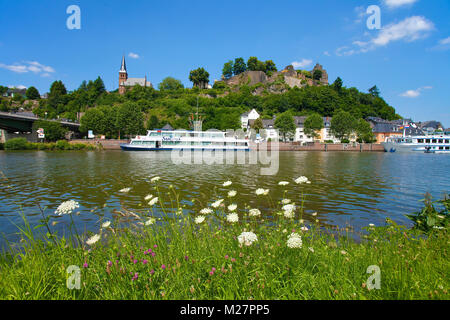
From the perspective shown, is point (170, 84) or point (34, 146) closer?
point (34, 146)

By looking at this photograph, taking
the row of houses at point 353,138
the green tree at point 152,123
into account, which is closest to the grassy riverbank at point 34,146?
the green tree at point 152,123

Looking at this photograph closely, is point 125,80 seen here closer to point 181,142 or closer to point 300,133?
point 300,133

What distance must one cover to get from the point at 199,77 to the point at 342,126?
9311 cm

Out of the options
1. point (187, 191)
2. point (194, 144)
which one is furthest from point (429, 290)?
point (194, 144)

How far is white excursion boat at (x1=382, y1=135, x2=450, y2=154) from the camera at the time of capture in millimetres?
69875

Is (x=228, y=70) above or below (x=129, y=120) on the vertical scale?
above

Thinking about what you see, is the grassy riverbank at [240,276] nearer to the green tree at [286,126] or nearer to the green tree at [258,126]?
the green tree at [286,126]

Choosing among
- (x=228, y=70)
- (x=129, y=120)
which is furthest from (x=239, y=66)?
(x=129, y=120)

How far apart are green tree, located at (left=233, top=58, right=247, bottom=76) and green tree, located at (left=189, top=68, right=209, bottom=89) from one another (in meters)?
20.1

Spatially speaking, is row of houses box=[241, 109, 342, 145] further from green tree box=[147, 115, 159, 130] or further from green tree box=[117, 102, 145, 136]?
green tree box=[117, 102, 145, 136]

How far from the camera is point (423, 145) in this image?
71.9 metres

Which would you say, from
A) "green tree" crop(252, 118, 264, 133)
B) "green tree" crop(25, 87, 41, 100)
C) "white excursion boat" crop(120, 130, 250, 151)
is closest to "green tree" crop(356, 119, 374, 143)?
"green tree" crop(252, 118, 264, 133)

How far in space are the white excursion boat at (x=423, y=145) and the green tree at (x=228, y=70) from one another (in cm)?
10834
